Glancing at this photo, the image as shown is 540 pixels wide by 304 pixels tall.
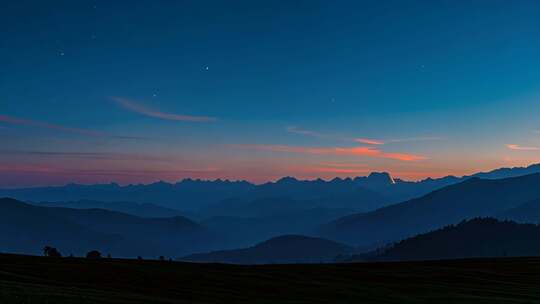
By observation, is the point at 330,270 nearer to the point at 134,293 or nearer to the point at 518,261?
the point at 134,293

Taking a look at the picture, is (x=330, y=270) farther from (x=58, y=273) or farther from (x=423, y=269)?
(x=58, y=273)

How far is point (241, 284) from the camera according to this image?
49219 mm

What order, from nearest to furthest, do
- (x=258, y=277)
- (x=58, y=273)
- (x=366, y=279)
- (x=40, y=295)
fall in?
(x=40, y=295) < (x=58, y=273) < (x=258, y=277) < (x=366, y=279)

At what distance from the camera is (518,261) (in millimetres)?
85625

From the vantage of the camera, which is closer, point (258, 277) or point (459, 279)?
point (258, 277)

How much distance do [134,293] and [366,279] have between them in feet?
101

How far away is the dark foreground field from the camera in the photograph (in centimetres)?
3841

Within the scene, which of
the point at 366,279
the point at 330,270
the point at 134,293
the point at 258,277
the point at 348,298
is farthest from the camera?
the point at 330,270

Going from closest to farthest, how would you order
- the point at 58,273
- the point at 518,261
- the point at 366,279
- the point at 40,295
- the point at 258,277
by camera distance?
the point at 40,295, the point at 58,273, the point at 258,277, the point at 366,279, the point at 518,261

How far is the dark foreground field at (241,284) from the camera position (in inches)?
1512

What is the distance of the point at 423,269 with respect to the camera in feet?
232

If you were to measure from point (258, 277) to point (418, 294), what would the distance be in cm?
1784

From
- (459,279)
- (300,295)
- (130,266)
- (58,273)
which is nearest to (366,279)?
(459,279)

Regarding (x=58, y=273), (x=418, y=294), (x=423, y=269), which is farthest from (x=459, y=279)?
(x=58, y=273)
